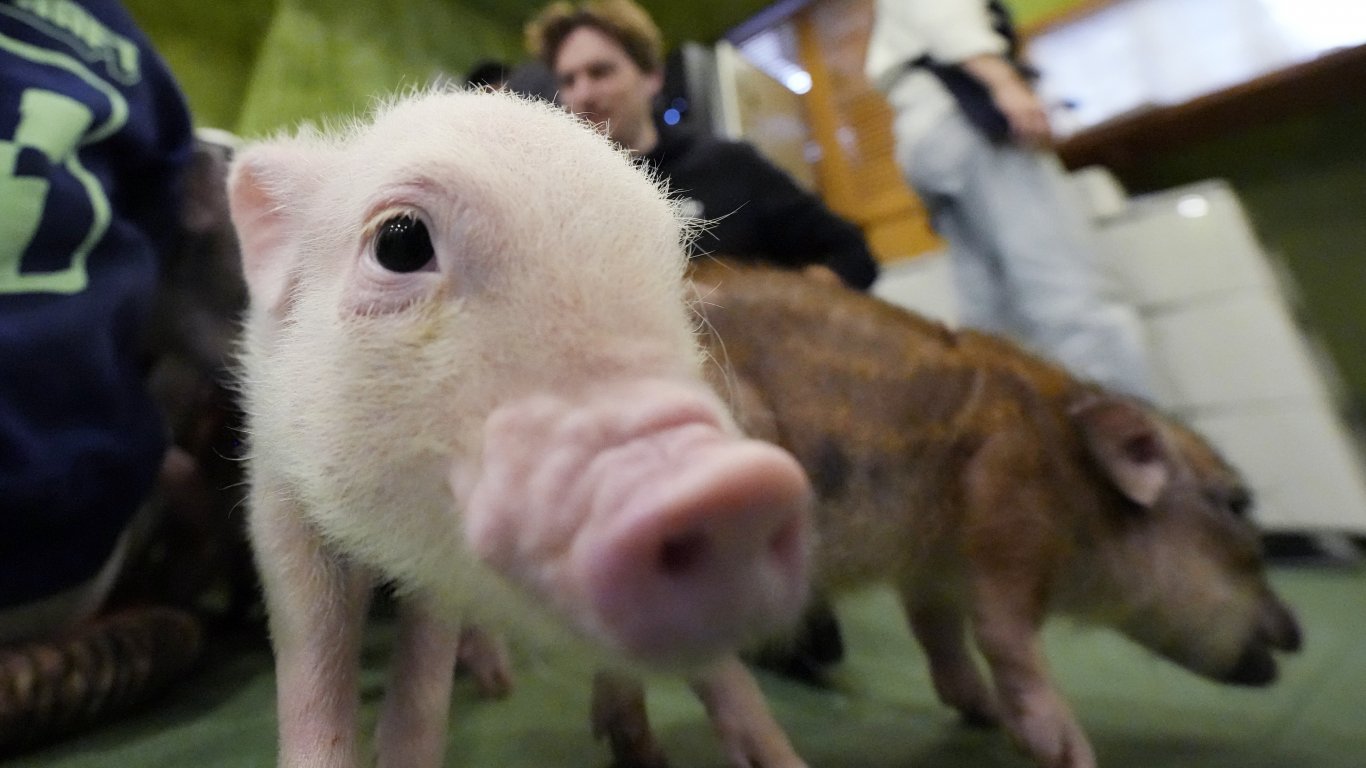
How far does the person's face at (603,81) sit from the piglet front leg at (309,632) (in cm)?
83

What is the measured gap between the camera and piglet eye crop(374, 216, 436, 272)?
1.84ft

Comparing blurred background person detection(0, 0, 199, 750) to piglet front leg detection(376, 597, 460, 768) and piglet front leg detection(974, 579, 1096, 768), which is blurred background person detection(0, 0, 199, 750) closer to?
piglet front leg detection(376, 597, 460, 768)

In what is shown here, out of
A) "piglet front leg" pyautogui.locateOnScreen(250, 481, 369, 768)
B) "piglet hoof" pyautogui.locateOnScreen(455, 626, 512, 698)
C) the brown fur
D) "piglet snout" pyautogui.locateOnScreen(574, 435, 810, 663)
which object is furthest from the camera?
"piglet hoof" pyautogui.locateOnScreen(455, 626, 512, 698)

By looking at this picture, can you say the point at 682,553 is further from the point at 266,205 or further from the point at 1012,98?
the point at 1012,98

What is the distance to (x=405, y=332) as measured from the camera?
1.78 ft

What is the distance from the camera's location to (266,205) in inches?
28.5

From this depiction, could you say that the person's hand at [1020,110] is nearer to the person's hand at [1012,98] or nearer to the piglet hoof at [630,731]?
the person's hand at [1012,98]

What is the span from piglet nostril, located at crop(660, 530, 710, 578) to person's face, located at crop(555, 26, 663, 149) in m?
1.01

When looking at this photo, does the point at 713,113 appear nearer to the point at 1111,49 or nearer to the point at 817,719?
the point at 1111,49

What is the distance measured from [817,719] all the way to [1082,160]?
2.76 meters

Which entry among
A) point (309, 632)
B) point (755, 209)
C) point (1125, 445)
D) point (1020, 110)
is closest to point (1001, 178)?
point (1020, 110)

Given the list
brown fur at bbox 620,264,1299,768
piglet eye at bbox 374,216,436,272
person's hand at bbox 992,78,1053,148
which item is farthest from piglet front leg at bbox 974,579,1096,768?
person's hand at bbox 992,78,1053,148

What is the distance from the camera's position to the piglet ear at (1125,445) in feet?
3.84

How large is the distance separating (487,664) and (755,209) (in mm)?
928
